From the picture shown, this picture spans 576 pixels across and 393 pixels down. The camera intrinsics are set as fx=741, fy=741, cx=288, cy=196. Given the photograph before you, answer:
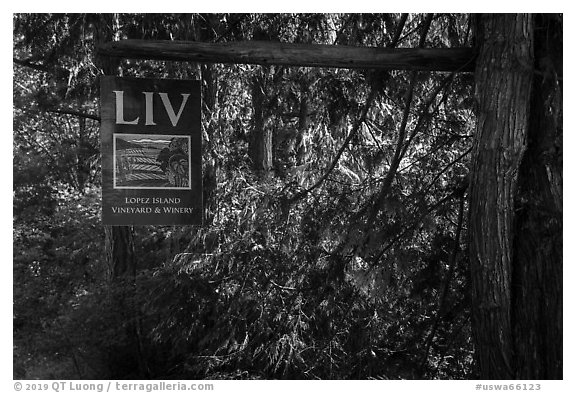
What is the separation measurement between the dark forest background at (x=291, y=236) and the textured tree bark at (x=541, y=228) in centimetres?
112

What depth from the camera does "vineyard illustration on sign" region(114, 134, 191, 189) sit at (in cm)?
518

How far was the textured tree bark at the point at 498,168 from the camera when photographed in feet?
15.9

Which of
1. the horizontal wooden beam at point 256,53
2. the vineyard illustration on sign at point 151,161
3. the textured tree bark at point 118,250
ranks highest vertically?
the horizontal wooden beam at point 256,53

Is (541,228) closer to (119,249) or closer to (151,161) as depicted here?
(151,161)

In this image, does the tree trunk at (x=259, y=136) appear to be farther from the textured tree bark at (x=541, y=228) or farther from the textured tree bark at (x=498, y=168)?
the textured tree bark at (x=541, y=228)

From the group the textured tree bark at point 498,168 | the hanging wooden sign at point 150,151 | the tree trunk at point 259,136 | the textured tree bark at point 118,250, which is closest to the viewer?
the textured tree bark at point 498,168

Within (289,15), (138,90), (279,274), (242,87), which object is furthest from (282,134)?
(138,90)

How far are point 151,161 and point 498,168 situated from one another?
7.78ft

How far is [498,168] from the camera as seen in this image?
16.0 feet

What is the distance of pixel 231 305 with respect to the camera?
26.3 ft

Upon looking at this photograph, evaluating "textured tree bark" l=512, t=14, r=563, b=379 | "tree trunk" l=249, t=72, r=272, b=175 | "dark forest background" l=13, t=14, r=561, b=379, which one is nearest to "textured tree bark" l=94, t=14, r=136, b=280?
"dark forest background" l=13, t=14, r=561, b=379

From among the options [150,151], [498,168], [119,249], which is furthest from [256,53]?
[119,249]

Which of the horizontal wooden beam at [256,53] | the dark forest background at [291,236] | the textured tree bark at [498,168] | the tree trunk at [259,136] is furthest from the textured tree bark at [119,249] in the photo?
the textured tree bark at [498,168]

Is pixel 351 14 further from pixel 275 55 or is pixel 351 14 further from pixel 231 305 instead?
pixel 231 305
